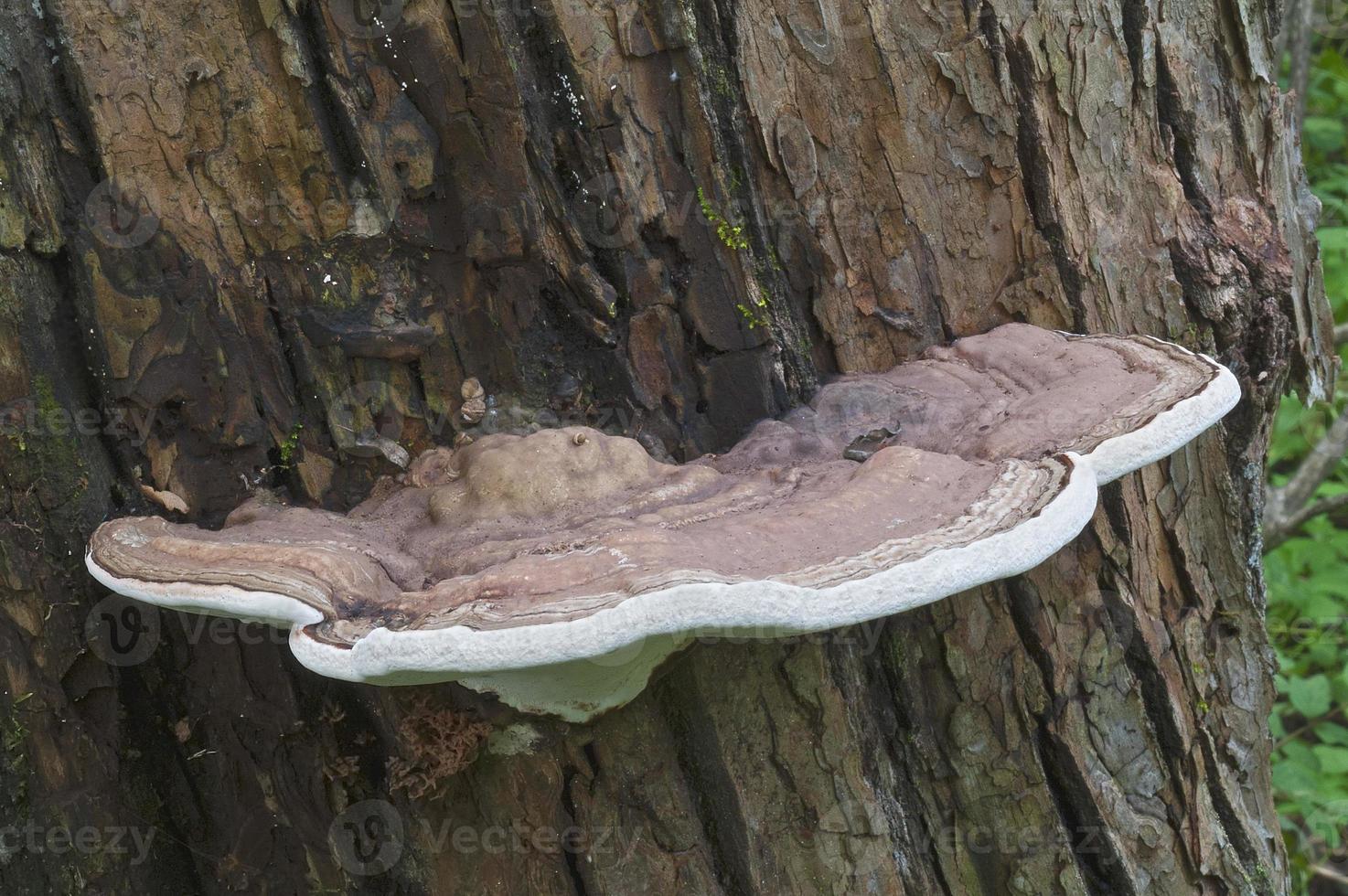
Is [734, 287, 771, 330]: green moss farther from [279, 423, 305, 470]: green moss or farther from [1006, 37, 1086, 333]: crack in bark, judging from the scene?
[279, 423, 305, 470]: green moss

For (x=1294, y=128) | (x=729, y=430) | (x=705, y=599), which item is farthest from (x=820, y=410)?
(x=1294, y=128)

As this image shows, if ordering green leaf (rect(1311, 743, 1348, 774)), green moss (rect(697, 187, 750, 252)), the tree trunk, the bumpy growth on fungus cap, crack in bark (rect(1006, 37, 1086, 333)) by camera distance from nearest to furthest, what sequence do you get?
the bumpy growth on fungus cap < the tree trunk < green moss (rect(697, 187, 750, 252)) < crack in bark (rect(1006, 37, 1086, 333)) < green leaf (rect(1311, 743, 1348, 774))

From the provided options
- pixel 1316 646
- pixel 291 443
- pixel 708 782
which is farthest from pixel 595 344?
pixel 1316 646

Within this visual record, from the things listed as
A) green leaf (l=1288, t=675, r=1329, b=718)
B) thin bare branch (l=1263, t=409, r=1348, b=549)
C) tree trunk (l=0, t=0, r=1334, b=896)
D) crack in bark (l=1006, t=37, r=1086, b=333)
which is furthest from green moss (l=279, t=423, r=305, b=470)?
thin bare branch (l=1263, t=409, r=1348, b=549)

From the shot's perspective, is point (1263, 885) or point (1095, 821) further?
point (1263, 885)

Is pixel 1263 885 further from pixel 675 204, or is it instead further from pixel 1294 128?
pixel 675 204

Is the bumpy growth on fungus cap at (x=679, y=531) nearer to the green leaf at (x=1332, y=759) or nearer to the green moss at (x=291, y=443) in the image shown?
the green moss at (x=291, y=443)

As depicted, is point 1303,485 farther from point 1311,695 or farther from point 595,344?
point 595,344
